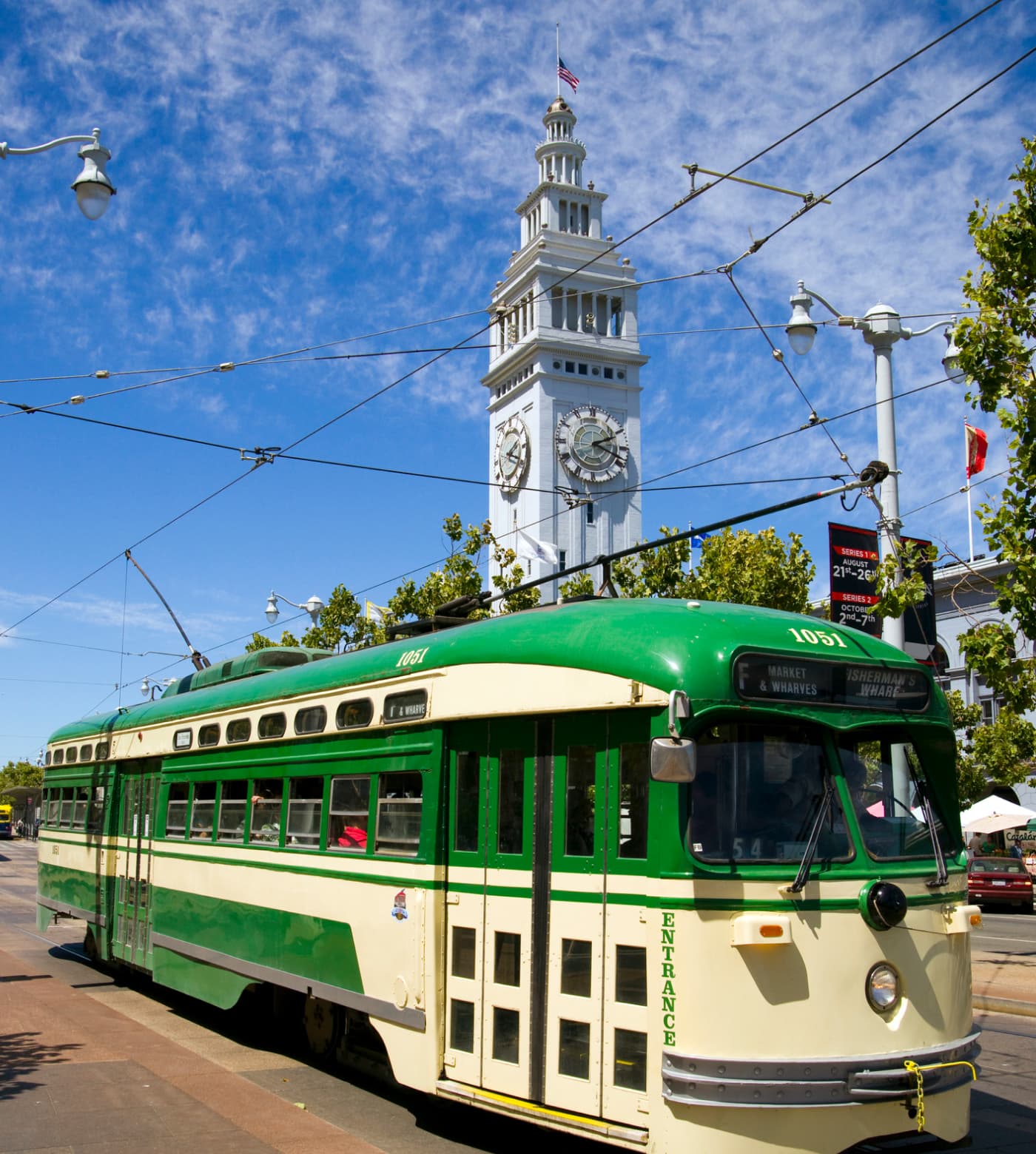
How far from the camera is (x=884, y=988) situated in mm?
6375

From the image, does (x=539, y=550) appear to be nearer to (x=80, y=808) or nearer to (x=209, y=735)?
(x=80, y=808)

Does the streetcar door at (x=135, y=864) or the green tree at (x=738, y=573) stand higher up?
the green tree at (x=738, y=573)

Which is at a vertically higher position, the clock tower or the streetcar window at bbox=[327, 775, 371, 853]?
the clock tower

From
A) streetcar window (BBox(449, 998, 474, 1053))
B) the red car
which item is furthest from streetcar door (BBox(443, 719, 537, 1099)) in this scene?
the red car

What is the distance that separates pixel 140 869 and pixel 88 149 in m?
7.75

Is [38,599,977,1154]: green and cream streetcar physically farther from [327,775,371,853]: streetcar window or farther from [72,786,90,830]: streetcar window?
[72,786,90,830]: streetcar window

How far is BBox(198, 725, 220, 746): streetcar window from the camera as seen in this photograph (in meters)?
11.9

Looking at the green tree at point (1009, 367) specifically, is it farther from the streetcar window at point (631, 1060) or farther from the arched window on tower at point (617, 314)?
the arched window on tower at point (617, 314)

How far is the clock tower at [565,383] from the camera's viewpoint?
9225 cm

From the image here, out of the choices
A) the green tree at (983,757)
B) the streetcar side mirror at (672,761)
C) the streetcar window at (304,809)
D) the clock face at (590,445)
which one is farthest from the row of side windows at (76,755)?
the clock face at (590,445)

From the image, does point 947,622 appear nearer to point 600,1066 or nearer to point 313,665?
point 313,665

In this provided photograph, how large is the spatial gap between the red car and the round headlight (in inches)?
911

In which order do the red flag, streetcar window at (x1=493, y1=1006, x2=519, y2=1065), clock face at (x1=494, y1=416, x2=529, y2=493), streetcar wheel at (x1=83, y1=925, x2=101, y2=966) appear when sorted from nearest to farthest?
streetcar window at (x1=493, y1=1006, x2=519, y2=1065)
streetcar wheel at (x1=83, y1=925, x2=101, y2=966)
the red flag
clock face at (x1=494, y1=416, x2=529, y2=493)

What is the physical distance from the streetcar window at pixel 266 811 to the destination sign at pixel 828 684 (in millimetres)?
5049
